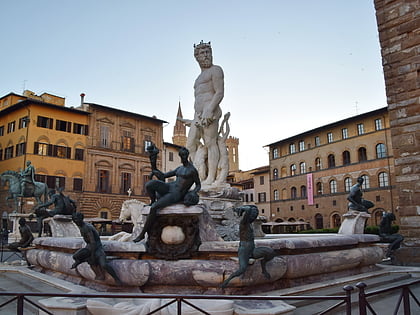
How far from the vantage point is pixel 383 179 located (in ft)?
131

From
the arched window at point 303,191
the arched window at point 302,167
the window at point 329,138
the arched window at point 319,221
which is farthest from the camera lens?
the arched window at point 302,167

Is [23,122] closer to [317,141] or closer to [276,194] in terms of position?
[276,194]

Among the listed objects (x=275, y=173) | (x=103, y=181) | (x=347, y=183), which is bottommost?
(x=347, y=183)

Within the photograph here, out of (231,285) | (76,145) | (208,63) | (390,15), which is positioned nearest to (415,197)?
(390,15)

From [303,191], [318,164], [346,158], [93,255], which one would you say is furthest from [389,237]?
[303,191]

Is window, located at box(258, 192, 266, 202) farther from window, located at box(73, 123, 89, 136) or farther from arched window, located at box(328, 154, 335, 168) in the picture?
window, located at box(73, 123, 89, 136)

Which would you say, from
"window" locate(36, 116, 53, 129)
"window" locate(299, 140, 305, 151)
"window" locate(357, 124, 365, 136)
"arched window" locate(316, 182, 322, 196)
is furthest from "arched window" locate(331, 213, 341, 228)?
"window" locate(36, 116, 53, 129)

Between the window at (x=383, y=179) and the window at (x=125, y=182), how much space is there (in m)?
26.8

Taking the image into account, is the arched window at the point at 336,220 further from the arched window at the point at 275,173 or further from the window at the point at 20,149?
the window at the point at 20,149

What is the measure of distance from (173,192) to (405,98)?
7901 millimetres

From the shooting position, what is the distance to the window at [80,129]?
39.8 meters

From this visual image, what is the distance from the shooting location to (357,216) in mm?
7934

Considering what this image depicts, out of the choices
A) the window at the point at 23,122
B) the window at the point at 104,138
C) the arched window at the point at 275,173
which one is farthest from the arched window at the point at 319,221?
the window at the point at 23,122

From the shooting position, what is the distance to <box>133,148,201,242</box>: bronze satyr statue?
5004mm
